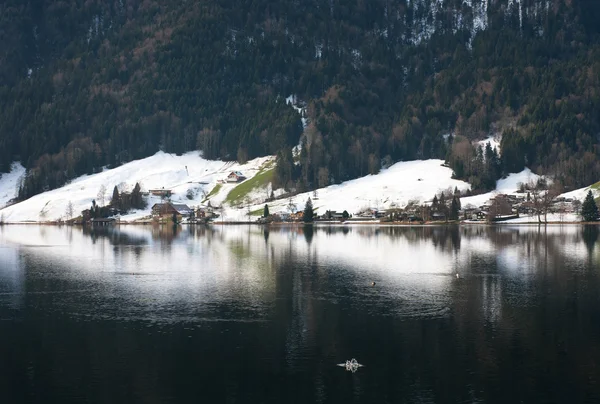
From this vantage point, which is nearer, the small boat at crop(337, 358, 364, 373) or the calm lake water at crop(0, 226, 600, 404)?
the calm lake water at crop(0, 226, 600, 404)

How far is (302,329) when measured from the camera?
2896 inches

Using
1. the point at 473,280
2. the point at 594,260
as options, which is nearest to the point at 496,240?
the point at 594,260

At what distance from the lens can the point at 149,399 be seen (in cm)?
5347

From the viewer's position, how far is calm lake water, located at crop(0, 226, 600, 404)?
55.8 metres

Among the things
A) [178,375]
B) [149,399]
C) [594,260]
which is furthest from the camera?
[594,260]

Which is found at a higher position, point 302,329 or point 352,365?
point 302,329

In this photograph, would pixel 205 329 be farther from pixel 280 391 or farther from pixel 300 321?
pixel 280 391

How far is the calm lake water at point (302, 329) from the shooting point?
55.8 m

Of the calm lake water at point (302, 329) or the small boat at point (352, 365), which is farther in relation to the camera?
the small boat at point (352, 365)

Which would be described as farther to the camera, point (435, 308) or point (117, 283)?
point (117, 283)

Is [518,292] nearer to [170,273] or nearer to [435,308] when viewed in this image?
[435,308]

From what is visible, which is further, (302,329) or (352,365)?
(302,329)

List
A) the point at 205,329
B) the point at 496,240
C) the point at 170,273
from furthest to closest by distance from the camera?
the point at 496,240 < the point at 170,273 < the point at 205,329

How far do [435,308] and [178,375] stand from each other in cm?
3398
